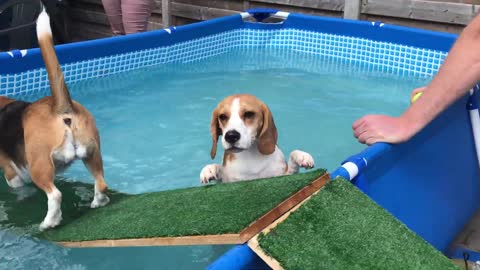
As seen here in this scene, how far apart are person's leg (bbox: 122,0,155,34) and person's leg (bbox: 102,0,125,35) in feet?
0.53

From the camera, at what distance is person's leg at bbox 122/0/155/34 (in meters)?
6.32

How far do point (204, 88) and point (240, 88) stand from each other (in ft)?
1.37

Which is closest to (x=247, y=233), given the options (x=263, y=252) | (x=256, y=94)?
(x=263, y=252)

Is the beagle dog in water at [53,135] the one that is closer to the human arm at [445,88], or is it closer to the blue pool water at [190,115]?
the blue pool water at [190,115]

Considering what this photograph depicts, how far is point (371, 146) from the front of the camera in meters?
2.59

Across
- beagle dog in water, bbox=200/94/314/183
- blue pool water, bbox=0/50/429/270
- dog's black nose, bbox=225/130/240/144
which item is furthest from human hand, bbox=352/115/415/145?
blue pool water, bbox=0/50/429/270

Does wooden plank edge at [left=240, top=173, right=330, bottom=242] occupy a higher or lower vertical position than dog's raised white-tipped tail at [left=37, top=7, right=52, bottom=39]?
lower

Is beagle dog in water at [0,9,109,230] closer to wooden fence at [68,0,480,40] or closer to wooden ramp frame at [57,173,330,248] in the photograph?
wooden ramp frame at [57,173,330,248]

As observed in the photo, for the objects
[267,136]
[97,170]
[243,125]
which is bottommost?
[97,170]

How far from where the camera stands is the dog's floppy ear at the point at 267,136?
3.07 metres

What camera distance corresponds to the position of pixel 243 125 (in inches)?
116

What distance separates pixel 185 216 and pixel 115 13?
16.1 feet

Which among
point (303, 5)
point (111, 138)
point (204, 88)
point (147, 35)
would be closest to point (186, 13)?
point (303, 5)

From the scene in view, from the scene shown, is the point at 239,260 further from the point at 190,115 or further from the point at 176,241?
the point at 190,115
